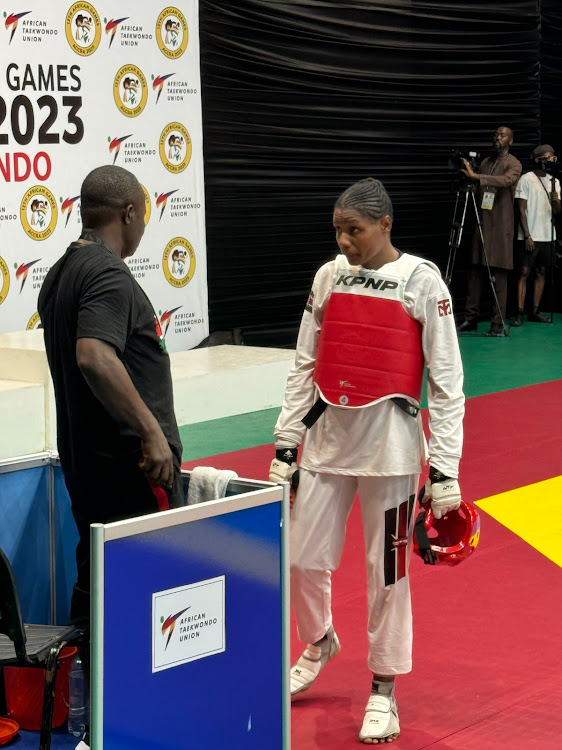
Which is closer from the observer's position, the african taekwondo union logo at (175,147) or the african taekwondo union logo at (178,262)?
the african taekwondo union logo at (175,147)

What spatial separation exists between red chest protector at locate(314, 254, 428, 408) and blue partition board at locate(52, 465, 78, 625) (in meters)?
0.87

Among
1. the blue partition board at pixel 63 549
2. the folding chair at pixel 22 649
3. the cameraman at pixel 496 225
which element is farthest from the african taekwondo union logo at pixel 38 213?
the folding chair at pixel 22 649

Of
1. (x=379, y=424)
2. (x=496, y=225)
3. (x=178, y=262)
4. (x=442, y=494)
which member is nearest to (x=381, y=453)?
(x=379, y=424)

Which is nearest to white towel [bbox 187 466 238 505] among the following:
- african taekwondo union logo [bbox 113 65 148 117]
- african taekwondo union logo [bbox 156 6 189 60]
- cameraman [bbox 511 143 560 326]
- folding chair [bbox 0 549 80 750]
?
folding chair [bbox 0 549 80 750]

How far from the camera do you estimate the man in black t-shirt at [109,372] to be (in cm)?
299

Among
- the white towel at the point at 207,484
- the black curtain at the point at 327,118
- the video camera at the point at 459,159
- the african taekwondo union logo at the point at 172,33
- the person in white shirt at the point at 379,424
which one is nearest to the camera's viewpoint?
the white towel at the point at 207,484

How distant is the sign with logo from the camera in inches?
109

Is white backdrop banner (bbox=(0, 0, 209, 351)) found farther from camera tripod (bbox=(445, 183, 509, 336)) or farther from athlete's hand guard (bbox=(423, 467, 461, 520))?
athlete's hand guard (bbox=(423, 467, 461, 520))

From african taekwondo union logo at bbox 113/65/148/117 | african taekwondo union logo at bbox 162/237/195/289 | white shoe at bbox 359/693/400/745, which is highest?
african taekwondo union logo at bbox 113/65/148/117

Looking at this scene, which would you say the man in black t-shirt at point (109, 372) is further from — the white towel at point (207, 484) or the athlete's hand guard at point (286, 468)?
the athlete's hand guard at point (286, 468)

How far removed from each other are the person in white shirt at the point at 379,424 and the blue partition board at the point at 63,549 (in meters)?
0.66

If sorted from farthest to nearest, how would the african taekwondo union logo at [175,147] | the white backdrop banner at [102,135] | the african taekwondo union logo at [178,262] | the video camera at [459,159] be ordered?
1. the video camera at [459,159]
2. the african taekwondo union logo at [178,262]
3. the african taekwondo union logo at [175,147]
4. the white backdrop banner at [102,135]

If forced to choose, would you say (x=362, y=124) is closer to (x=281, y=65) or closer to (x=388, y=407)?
(x=281, y=65)

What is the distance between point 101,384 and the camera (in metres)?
2.97
